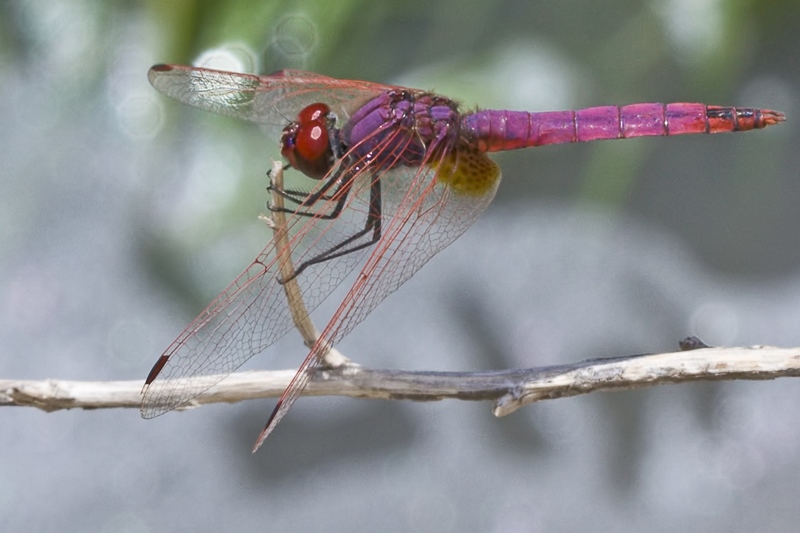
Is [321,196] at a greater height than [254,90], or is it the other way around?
[254,90]

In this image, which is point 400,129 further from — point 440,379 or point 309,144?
point 440,379

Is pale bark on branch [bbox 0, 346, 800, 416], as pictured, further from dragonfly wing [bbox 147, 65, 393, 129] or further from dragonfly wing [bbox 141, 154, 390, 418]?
dragonfly wing [bbox 147, 65, 393, 129]

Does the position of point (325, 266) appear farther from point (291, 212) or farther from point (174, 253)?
point (174, 253)

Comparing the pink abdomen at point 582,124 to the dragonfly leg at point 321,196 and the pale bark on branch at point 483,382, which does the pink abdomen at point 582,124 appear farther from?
the pale bark on branch at point 483,382

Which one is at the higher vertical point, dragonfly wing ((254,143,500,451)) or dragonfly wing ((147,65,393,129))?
dragonfly wing ((147,65,393,129))

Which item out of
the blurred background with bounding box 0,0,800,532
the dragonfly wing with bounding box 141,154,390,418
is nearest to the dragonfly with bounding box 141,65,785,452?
the dragonfly wing with bounding box 141,154,390,418

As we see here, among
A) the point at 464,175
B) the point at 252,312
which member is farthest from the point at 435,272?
the point at 252,312

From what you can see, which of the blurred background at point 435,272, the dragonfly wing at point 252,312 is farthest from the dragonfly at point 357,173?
the blurred background at point 435,272

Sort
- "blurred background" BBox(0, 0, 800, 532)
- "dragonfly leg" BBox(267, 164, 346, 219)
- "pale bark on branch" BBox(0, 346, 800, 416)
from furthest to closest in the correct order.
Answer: "blurred background" BBox(0, 0, 800, 532)
"dragonfly leg" BBox(267, 164, 346, 219)
"pale bark on branch" BBox(0, 346, 800, 416)

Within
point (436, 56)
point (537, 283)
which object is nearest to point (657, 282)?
point (537, 283)
